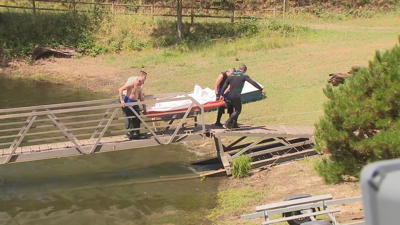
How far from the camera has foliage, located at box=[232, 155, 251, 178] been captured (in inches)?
491

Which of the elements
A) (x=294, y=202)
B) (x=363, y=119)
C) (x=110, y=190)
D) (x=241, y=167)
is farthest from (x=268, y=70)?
(x=363, y=119)

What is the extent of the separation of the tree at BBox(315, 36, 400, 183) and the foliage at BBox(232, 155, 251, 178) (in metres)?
5.20

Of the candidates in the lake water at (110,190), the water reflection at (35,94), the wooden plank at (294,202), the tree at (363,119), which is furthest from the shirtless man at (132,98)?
the water reflection at (35,94)

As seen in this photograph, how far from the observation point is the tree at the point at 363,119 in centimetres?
631

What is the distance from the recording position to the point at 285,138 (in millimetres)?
13789

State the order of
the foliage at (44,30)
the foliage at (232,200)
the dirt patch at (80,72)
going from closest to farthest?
the foliage at (232,200)
the dirt patch at (80,72)
the foliage at (44,30)

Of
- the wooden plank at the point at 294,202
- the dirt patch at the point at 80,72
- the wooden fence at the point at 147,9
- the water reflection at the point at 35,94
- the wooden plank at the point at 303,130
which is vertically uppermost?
the wooden fence at the point at 147,9

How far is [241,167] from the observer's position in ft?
40.8

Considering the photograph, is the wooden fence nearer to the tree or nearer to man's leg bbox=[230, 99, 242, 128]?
man's leg bbox=[230, 99, 242, 128]

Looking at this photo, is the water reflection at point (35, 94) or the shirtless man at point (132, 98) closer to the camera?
the shirtless man at point (132, 98)

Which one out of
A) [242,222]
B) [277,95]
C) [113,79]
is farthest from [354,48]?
[242,222]

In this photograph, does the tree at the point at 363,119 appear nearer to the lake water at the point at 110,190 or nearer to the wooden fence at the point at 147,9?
the lake water at the point at 110,190

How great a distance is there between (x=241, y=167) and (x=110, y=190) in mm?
3412

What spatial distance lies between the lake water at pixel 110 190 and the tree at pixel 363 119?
403 cm
